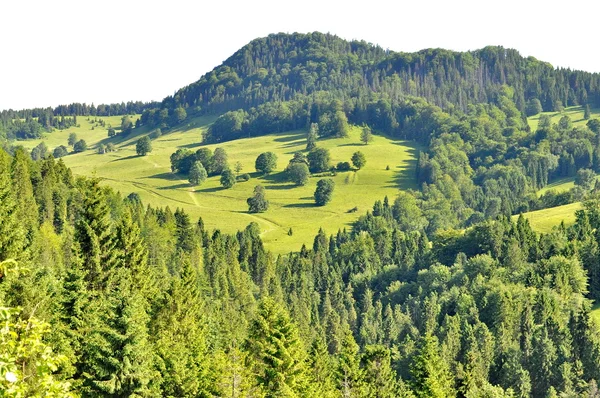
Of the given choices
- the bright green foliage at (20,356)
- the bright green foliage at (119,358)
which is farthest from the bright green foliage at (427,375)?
the bright green foliage at (20,356)

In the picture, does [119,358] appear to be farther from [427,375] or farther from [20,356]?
[427,375]

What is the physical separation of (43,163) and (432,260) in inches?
3822

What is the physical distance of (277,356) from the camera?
192 ft

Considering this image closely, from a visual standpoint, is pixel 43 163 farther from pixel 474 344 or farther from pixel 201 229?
pixel 474 344

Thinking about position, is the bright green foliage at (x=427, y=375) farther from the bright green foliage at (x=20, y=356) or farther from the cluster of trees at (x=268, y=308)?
the bright green foliage at (x=20, y=356)

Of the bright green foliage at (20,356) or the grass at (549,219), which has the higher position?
the bright green foliage at (20,356)

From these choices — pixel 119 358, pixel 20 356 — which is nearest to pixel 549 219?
pixel 119 358

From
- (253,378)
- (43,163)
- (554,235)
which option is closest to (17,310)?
(253,378)

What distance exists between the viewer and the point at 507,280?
143625 mm

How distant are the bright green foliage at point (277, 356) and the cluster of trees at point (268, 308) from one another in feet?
0.48

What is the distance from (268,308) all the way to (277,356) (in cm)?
414

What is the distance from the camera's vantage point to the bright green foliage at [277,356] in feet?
188

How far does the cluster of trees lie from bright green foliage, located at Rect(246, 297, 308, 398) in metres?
0.15

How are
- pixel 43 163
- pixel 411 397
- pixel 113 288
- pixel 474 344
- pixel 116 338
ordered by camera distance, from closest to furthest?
pixel 116 338 < pixel 113 288 < pixel 411 397 < pixel 474 344 < pixel 43 163
